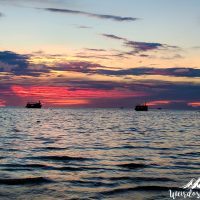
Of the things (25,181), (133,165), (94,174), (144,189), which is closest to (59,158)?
(133,165)

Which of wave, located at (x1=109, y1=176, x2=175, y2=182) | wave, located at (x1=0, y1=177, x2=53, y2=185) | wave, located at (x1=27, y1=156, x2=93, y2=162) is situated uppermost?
wave, located at (x1=0, y1=177, x2=53, y2=185)

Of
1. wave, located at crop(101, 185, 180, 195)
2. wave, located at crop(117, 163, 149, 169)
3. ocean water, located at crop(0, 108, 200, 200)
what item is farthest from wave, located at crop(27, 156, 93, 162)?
wave, located at crop(101, 185, 180, 195)

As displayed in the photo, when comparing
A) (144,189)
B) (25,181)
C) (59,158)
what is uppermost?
(25,181)

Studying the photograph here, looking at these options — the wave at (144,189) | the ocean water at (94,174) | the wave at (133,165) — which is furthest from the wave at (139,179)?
the wave at (133,165)

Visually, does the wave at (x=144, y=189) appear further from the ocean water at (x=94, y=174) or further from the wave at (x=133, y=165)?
the wave at (x=133, y=165)

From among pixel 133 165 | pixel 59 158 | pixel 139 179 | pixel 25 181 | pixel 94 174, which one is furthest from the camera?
pixel 59 158

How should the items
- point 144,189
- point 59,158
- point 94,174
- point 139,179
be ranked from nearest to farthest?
point 144,189 < point 139,179 < point 94,174 < point 59,158

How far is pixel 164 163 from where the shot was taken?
28.2 m

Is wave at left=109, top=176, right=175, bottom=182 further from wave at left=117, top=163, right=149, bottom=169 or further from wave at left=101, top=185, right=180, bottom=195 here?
wave at left=117, top=163, right=149, bottom=169

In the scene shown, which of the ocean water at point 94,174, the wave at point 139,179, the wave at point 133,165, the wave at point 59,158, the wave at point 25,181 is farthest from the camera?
the wave at point 59,158

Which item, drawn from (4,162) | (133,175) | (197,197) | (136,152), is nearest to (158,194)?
(197,197)

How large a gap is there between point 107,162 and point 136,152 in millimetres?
7196

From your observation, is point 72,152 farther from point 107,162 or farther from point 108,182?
point 108,182

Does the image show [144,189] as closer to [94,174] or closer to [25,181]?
[94,174]
